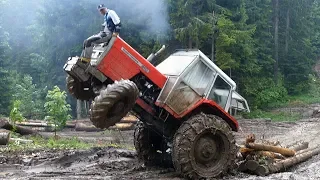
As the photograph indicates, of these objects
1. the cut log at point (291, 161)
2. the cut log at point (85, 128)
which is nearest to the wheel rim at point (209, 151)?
the cut log at point (291, 161)

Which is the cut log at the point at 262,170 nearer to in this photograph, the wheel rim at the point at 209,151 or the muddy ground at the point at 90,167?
the muddy ground at the point at 90,167

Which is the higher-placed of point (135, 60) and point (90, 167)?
point (135, 60)

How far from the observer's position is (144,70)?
9.20 m

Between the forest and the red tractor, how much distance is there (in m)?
14.6

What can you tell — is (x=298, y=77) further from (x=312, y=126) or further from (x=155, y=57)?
(x=155, y=57)

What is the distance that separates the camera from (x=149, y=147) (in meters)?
11.1

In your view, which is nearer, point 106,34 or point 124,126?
point 106,34

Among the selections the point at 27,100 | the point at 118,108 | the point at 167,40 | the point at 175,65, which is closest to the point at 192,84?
the point at 175,65

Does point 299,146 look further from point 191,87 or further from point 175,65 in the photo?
point 175,65

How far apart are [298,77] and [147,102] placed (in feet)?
109

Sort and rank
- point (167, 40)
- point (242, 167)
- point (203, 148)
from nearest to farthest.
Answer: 1. point (203, 148)
2. point (242, 167)
3. point (167, 40)

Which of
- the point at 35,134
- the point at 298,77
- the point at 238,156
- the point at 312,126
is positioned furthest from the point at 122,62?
the point at 298,77

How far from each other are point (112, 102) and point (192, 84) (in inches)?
82.9

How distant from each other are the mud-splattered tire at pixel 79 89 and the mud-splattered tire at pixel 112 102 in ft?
5.25
